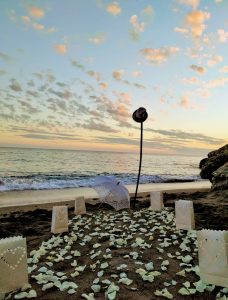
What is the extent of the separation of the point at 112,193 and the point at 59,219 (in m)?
3.01

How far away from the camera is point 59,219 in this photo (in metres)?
7.04

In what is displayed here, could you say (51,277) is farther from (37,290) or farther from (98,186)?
(98,186)

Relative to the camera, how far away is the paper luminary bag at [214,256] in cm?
407

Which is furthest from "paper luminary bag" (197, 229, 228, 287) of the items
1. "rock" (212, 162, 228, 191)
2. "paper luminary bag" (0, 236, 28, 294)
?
"rock" (212, 162, 228, 191)

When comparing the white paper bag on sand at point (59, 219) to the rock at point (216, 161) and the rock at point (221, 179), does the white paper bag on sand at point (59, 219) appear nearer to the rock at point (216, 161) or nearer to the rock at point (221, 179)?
the rock at point (221, 179)

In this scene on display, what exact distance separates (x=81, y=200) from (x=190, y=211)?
3.97m

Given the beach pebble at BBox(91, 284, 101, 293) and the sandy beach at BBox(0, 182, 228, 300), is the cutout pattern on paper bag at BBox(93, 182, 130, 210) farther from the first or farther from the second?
the beach pebble at BBox(91, 284, 101, 293)

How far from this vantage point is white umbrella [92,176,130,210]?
9.70 metres

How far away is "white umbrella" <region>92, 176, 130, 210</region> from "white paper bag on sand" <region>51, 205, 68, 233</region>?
8.82ft

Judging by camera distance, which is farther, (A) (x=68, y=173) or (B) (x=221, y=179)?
(A) (x=68, y=173)

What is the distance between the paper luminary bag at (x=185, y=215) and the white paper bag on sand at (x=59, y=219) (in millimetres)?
2862

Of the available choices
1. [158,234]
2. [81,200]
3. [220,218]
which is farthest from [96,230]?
[220,218]

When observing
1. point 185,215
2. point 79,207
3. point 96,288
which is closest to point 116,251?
point 96,288

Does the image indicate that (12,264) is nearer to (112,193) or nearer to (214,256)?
(214,256)
